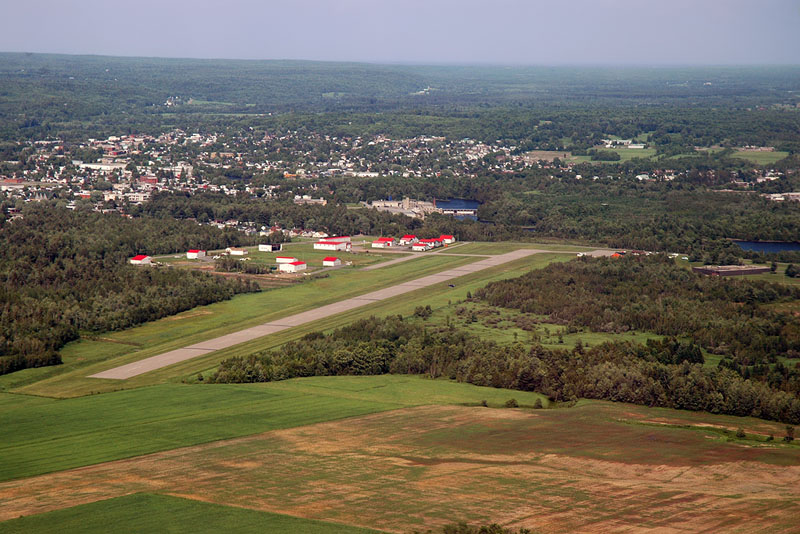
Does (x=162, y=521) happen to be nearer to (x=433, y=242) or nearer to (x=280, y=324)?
(x=280, y=324)

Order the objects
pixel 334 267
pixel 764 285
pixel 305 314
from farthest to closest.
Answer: pixel 334 267, pixel 764 285, pixel 305 314

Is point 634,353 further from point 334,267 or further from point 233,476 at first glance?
point 334,267

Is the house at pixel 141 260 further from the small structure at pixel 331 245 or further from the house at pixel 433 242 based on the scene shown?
the house at pixel 433 242

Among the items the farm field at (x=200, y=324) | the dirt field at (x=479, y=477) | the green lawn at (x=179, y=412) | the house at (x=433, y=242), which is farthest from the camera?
the house at (x=433, y=242)

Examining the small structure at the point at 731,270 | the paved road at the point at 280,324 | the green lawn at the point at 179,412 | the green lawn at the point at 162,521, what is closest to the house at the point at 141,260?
the paved road at the point at 280,324

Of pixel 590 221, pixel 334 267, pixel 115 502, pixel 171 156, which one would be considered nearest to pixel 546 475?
pixel 115 502

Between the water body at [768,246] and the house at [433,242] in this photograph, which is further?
the house at [433,242]
